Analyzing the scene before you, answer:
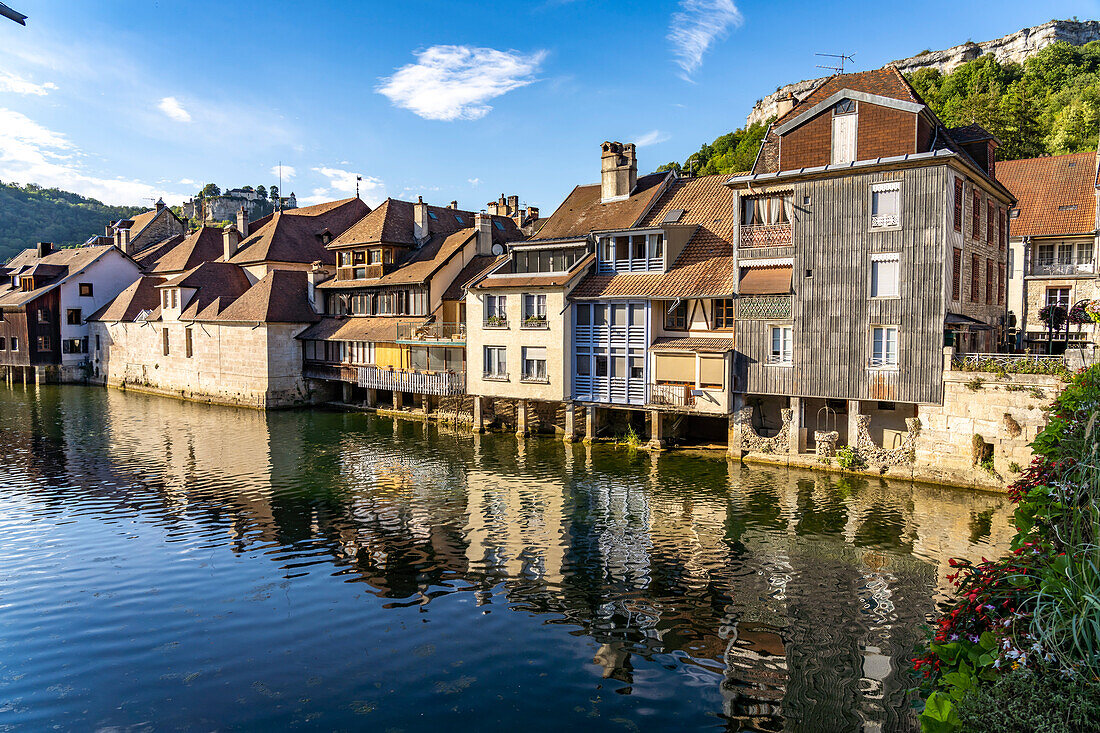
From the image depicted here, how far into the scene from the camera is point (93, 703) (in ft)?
40.5

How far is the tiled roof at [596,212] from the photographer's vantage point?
36781 millimetres

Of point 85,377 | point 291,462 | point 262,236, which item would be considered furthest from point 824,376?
point 85,377

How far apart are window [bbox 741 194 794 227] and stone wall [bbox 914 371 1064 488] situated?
30.2ft

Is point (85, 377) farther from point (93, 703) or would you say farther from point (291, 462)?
point (93, 703)

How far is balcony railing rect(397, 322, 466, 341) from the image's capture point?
4272 centimetres

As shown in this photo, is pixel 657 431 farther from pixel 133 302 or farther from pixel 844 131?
pixel 133 302

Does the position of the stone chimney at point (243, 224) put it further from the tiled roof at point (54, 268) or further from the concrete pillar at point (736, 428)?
the concrete pillar at point (736, 428)

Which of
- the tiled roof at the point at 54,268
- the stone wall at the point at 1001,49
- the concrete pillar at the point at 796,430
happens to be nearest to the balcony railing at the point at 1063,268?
the concrete pillar at the point at 796,430

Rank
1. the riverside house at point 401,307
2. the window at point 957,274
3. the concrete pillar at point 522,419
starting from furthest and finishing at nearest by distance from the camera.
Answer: the riverside house at point 401,307 → the concrete pillar at point 522,419 → the window at point 957,274

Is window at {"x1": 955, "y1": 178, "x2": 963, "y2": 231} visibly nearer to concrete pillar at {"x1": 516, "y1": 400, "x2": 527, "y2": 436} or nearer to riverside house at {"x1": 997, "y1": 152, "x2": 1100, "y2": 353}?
riverside house at {"x1": 997, "y1": 152, "x2": 1100, "y2": 353}

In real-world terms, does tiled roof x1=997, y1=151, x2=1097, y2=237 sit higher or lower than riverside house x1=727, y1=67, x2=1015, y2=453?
higher

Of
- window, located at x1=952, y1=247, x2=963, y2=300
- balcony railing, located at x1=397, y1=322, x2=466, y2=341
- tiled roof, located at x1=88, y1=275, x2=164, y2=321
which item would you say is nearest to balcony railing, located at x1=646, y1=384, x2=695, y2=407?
window, located at x1=952, y1=247, x2=963, y2=300

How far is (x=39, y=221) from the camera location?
12800 centimetres

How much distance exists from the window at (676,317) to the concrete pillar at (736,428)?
4554 millimetres
